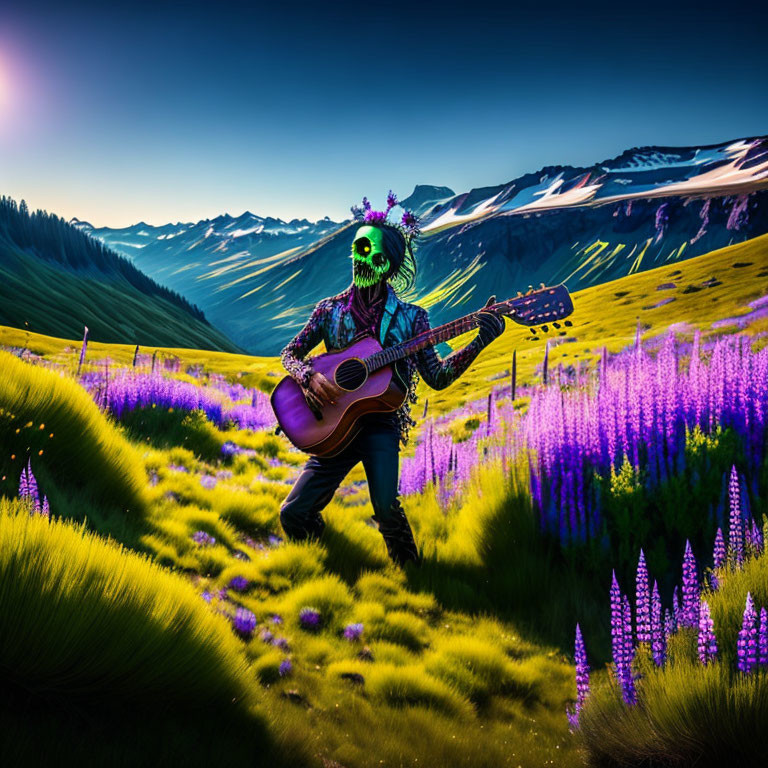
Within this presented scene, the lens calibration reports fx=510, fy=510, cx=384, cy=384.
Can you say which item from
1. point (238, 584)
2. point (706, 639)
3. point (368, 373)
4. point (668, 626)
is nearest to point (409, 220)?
point (368, 373)

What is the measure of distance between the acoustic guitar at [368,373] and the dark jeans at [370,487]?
179mm

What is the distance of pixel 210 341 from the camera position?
566 feet

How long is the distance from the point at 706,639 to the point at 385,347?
145 inches

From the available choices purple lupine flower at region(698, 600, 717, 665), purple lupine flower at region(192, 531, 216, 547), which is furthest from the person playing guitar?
purple lupine flower at region(698, 600, 717, 665)

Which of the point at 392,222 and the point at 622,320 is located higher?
the point at 622,320

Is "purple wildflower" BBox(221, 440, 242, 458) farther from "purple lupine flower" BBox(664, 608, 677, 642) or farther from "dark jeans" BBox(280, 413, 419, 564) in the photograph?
"purple lupine flower" BBox(664, 608, 677, 642)

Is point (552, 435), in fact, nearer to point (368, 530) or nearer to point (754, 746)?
point (368, 530)

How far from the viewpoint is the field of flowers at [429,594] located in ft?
6.02

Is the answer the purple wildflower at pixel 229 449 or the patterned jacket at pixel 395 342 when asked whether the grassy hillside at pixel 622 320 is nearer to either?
the purple wildflower at pixel 229 449

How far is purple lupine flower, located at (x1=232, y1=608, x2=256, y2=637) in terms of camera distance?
329cm

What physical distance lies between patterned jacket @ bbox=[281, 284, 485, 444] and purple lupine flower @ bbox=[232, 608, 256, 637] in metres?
2.28

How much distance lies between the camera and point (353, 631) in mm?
3480

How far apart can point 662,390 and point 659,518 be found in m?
1.12

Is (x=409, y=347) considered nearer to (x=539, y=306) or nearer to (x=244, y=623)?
(x=539, y=306)
